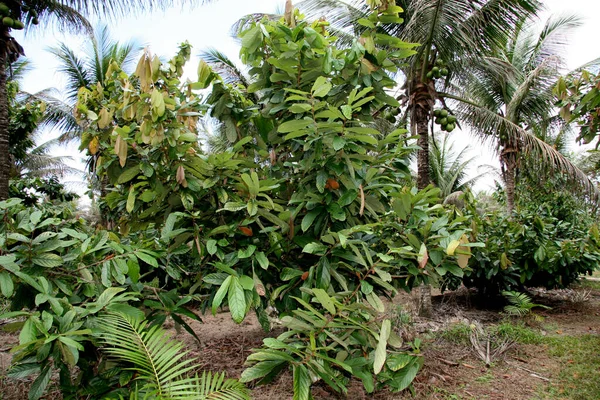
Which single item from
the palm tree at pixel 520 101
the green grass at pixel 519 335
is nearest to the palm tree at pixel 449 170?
the palm tree at pixel 520 101

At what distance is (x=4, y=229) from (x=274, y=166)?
4.39 ft

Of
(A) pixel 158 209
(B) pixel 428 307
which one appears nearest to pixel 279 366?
(A) pixel 158 209

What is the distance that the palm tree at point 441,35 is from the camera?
4316 millimetres

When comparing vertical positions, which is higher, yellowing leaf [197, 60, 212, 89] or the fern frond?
yellowing leaf [197, 60, 212, 89]

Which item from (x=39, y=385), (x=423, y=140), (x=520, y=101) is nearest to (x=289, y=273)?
(x=39, y=385)

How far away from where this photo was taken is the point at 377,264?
5.84ft

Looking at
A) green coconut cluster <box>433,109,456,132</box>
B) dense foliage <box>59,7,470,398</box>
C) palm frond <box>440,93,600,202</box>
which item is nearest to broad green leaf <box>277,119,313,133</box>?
dense foliage <box>59,7,470,398</box>

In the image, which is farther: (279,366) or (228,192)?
(228,192)

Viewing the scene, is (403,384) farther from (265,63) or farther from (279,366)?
(265,63)

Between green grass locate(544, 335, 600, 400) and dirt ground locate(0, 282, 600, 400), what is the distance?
0.21 feet

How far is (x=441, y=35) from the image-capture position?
14.7 ft

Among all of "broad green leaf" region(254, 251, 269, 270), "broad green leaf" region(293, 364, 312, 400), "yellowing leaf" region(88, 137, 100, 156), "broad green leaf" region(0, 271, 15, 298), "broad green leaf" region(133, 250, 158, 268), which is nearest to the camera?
"broad green leaf" region(0, 271, 15, 298)

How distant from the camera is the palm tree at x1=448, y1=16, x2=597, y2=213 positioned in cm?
621

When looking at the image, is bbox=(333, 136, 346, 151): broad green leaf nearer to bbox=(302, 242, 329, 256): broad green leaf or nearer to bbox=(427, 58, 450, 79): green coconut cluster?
bbox=(302, 242, 329, 256): broad green leaf
